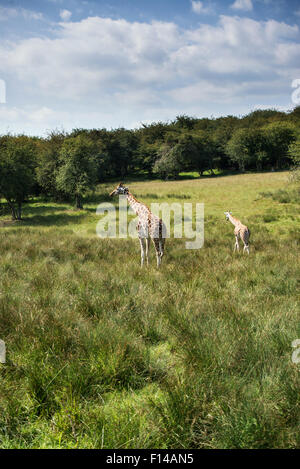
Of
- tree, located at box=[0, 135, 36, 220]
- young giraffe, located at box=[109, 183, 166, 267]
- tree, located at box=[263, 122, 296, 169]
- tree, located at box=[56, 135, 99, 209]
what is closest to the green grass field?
young giraffe, located at box=[109, 183, 166, 267]

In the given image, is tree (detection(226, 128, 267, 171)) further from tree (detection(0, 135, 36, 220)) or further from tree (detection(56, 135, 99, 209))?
tree (detection(0, 135, 36, 220))

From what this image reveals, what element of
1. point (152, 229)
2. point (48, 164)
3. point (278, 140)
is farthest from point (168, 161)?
point (152, 229)

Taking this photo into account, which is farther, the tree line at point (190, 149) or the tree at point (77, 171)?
the tree line at point (190, 149)

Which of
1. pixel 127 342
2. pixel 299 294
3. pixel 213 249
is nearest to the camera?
pixel 127 342

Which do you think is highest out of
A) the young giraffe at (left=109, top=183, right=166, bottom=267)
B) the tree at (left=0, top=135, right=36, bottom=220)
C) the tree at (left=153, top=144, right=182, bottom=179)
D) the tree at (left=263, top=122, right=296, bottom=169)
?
the tree at (left=263, top=122, right=296, bottom=169)

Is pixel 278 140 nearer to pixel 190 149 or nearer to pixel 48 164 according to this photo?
pixel 190 149

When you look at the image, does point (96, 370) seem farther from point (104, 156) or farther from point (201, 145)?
point (201, 145)

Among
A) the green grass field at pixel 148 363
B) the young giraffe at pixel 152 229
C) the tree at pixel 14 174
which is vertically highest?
the tree at pixel 14 174

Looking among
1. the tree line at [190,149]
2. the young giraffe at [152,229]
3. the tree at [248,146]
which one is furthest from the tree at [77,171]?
the tree at [248,146]

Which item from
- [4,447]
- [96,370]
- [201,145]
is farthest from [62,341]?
[201,145]

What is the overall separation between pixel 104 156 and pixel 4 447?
57.5 meters

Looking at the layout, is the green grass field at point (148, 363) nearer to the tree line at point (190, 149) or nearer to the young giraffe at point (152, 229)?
the young giraffe at point (152, 229)

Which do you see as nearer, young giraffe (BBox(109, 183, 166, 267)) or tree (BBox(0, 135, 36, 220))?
young giraffe (BBox(109, 183, 166, 267))
